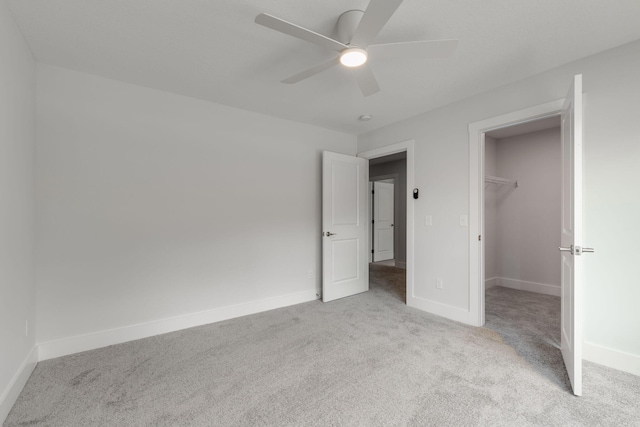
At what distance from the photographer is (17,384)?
1792 millimetres

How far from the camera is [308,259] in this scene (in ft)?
12.6

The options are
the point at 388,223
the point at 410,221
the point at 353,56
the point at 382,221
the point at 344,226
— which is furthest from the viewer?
the point at 388,223

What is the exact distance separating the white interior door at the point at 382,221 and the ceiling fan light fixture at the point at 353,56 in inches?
208

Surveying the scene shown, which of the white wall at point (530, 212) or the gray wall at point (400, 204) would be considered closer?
the white wall at point (530, 212)

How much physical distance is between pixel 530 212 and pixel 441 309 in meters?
2.33

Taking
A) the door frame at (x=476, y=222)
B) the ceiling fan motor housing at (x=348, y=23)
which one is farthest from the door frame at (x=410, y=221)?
the ceiling fan motor housing at (x=348, y=23)

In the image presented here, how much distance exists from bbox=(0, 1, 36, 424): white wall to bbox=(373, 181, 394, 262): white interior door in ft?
19.5

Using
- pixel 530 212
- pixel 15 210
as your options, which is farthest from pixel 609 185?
pixel 15 210

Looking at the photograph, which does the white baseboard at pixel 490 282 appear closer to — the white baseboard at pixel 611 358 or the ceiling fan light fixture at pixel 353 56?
the white baseboard at pixel 611 358

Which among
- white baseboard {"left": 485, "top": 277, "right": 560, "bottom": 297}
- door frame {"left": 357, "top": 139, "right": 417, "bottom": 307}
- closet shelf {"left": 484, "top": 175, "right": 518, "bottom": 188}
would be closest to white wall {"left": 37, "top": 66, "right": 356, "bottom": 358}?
door frame {"left": 357, "top": 139, "right": 417, "bottom": 307}

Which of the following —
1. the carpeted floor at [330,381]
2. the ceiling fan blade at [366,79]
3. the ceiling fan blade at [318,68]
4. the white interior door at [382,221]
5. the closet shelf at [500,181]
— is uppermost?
the ceiling fan blade at [318,68]

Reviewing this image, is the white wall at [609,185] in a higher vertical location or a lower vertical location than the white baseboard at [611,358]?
higher

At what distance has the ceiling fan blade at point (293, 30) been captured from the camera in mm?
1380

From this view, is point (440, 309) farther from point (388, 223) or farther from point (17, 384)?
point (388, 223)
